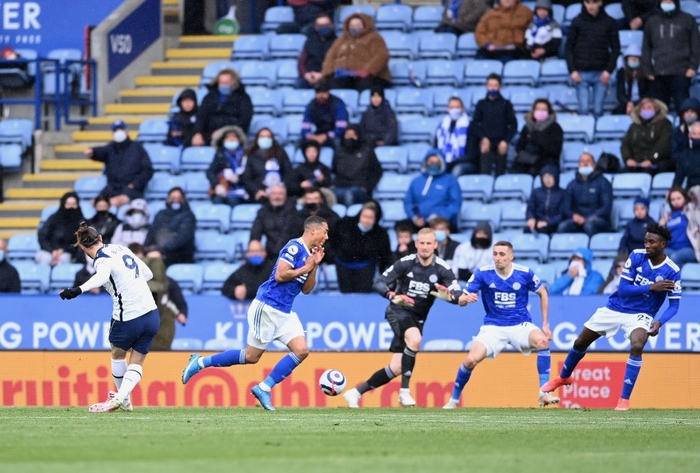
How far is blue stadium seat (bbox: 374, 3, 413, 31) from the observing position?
78.2ft

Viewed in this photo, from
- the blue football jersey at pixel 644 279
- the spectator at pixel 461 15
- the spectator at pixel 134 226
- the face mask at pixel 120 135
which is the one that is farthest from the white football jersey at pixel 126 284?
the spectator at pixel 461 15

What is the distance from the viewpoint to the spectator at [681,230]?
18.7 metres

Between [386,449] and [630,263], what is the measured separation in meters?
5.88

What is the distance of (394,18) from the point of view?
23.8 meters

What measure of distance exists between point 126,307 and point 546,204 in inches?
301

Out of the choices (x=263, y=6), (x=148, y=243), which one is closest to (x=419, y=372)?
(x=148, y=243)

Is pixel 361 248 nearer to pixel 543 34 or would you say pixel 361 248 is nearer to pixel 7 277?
pixel 543 34

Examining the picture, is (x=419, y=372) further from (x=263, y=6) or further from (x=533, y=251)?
(x=263, y=6)

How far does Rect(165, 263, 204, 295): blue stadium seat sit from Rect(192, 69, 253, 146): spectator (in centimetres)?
266

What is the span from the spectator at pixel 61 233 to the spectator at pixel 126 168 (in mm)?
809

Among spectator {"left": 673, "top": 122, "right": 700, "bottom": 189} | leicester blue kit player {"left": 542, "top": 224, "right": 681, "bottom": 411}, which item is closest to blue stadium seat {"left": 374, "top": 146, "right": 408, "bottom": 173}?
spectator {"left": 673, "top": 122, "right": 700, "bottom": 189}

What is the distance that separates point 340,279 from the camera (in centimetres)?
1950

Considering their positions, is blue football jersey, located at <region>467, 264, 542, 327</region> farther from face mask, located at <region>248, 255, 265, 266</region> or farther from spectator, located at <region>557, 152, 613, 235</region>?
face mask, located at <region>248, 255, 265, 266</region>

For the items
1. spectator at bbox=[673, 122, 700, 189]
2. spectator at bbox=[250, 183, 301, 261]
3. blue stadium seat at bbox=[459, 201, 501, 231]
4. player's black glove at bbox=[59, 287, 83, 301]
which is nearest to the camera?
player's black glove at bbox=[59, 287, 83, 301]
